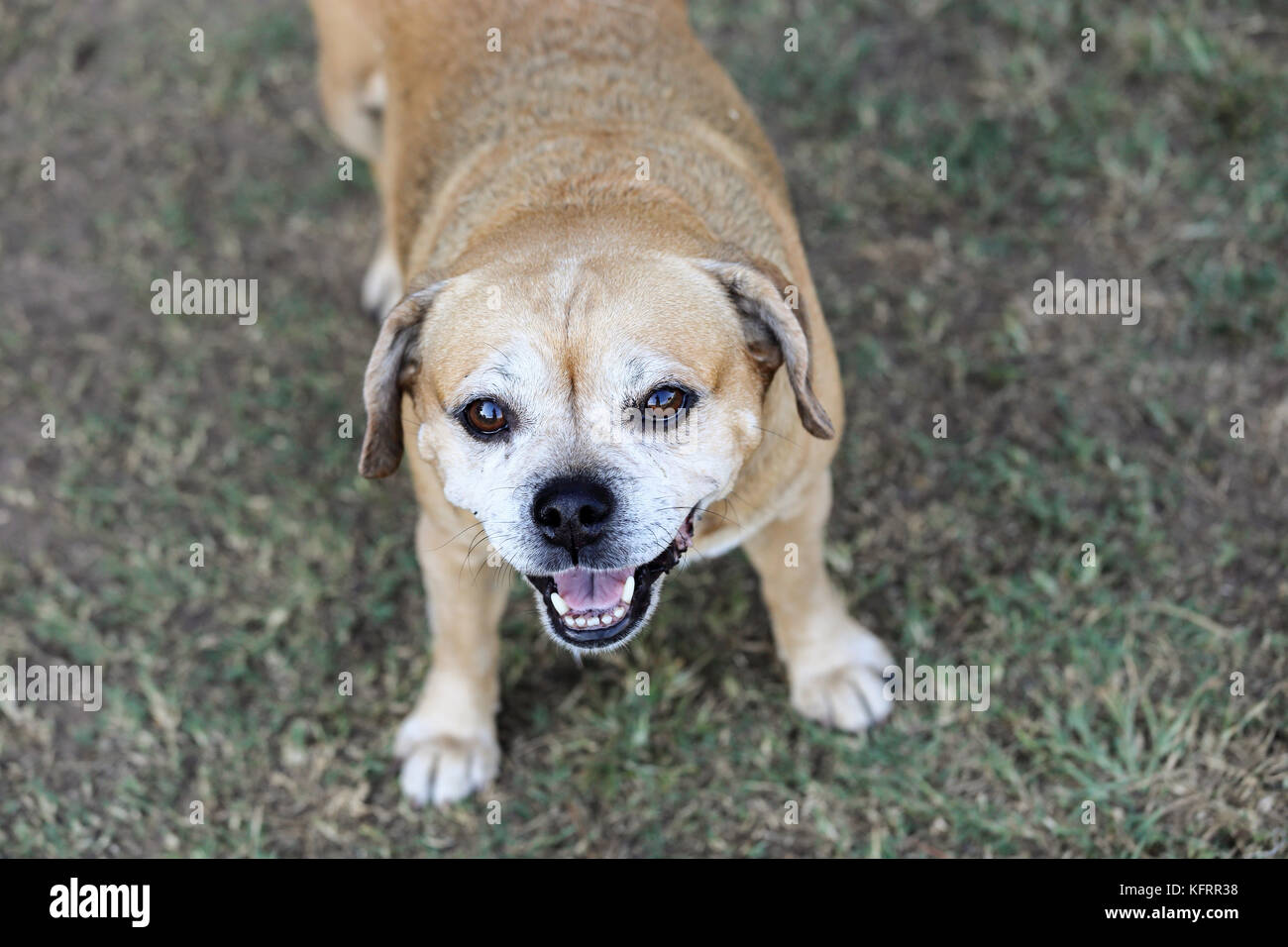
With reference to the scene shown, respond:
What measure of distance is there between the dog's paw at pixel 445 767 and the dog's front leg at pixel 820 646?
121 cm

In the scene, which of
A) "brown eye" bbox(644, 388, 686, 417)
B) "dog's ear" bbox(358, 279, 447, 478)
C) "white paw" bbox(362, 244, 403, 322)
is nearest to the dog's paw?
"dog's ear" bbox(358, 279, 447, 478)

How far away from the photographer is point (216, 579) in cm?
540

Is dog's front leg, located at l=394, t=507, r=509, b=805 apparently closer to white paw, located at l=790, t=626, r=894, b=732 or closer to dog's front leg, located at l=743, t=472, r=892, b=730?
dog's front leg, located at l=743, t=472, r=892, b=730

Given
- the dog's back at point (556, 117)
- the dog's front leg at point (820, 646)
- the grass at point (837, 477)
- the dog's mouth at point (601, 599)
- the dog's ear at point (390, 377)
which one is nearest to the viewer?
the dog's ear at point (390, 377)

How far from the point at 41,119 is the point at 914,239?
4752 mm

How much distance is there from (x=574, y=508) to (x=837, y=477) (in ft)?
7.59

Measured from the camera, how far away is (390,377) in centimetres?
374

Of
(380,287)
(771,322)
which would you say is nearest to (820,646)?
(771,322)

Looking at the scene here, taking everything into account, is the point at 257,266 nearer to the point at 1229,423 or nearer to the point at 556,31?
the point at 556,31

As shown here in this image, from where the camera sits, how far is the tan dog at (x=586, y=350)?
3410mm
